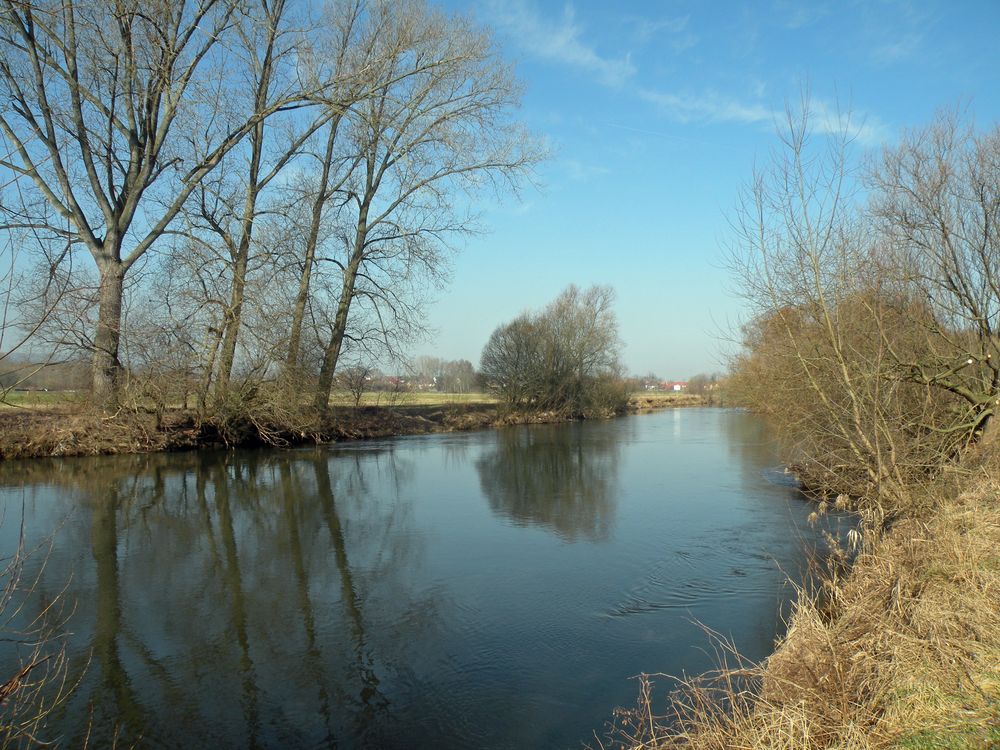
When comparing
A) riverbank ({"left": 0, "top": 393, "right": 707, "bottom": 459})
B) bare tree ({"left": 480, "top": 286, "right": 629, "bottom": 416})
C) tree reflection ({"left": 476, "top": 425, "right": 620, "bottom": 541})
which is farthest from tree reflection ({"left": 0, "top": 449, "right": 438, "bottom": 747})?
bare tree ({"left": 480, "top": 286, "right": 629, "bottom": 416})

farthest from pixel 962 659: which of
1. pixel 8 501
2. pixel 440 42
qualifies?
pixel 440 42

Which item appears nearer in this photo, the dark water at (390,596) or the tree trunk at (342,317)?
the dark water at (390,596)

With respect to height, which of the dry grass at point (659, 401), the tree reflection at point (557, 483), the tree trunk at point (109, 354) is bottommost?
the tree reflection at point (557, 483)

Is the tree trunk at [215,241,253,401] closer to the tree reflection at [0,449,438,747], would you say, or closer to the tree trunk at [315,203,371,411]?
the tree trunk at [315,203,371,411]

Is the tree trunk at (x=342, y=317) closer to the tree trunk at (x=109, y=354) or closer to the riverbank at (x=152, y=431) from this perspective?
the riverbank at (x=152, y=431)

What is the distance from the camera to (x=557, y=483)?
13.9m

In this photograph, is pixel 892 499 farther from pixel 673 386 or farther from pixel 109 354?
pixel 673 386

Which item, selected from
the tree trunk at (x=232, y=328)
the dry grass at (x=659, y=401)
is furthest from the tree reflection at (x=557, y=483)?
the dry grass at (x=659, y=401)

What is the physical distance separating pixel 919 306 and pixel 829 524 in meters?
3.16

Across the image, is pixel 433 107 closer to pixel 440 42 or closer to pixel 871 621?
pixel 440 42

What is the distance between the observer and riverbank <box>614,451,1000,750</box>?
312cm

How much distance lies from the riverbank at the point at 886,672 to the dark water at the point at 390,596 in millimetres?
836

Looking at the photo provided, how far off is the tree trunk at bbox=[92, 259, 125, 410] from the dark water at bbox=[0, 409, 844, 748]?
2.84 metres

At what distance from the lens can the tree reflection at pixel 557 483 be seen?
1020cm
